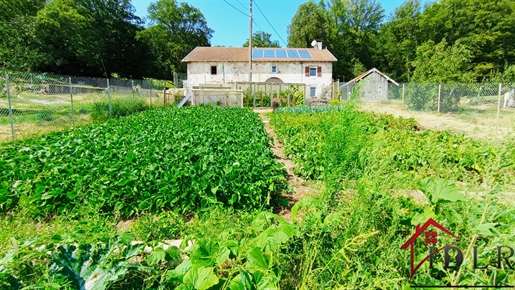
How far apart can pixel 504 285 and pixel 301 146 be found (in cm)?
501

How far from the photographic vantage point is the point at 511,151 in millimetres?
1393

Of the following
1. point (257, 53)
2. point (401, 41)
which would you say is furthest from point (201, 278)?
point (401, 41)

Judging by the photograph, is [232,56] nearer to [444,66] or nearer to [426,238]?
[444,66]

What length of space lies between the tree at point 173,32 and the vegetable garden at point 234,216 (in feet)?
161

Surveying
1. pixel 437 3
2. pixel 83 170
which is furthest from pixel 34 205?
pixel 437 3

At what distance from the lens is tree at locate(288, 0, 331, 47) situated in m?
46.7

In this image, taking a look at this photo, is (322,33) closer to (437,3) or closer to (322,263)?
(437,3)

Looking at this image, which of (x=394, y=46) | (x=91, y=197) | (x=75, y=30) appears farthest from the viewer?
(x=394, y=46)

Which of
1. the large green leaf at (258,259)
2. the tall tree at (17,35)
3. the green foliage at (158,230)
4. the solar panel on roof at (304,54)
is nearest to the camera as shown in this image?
the large green leaf at (258,259)

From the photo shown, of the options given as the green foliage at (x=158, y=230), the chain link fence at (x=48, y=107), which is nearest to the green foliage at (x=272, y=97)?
the chain link fence at (x=48, y=107)

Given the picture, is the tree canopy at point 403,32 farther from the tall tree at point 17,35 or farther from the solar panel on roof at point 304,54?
the tall tree at point 17,35

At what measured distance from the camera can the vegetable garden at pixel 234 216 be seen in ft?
4.87

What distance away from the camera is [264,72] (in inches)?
1202

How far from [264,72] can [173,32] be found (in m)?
32.1
